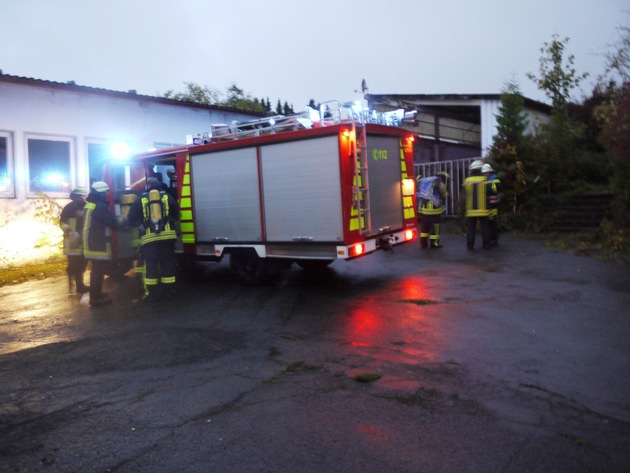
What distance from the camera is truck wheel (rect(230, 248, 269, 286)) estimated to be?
9016 millimetres

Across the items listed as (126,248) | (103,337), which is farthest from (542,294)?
(126,248)

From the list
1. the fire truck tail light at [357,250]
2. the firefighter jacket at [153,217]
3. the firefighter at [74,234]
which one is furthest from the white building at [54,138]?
the fire truck tail light at [357,250]

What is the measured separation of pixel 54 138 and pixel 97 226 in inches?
251

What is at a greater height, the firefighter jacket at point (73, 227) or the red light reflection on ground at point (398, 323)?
the firefighter jacket at point (73, 227)

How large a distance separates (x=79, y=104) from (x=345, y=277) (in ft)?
28.7

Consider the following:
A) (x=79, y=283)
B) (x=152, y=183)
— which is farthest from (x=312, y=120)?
(x=79, y=283)

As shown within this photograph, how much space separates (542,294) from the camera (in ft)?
25.2

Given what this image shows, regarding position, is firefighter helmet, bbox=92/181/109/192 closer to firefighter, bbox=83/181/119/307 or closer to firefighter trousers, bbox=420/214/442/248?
firefighter, bbox=83/181/119/307

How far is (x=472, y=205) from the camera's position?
39.7 feet

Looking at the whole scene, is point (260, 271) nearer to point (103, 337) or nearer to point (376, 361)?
point (103, 337)

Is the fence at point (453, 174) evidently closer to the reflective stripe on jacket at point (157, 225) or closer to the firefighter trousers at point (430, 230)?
the firefighter trousers at point (430, 230)

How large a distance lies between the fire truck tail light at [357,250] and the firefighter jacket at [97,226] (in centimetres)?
357

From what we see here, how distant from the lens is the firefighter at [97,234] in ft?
27.6

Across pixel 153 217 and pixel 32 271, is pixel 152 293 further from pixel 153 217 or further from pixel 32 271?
pixel 32 271
